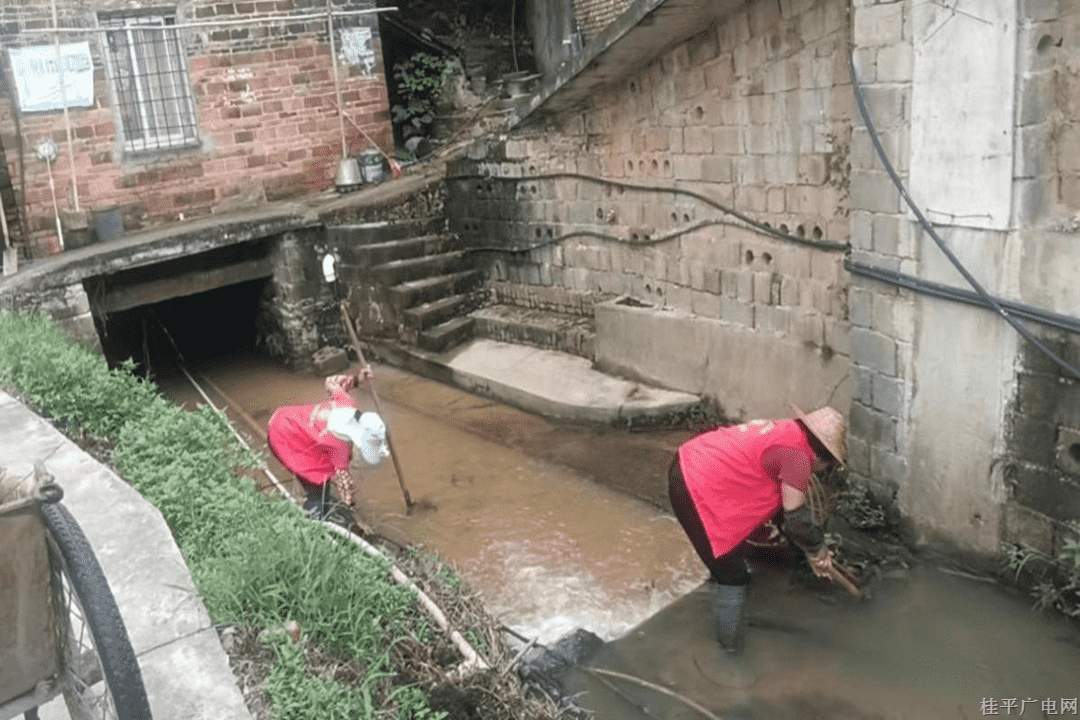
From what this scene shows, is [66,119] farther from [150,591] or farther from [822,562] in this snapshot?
[822,562]

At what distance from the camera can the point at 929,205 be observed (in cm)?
546

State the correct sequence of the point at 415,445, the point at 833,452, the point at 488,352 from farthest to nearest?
1. the point at 488,352
2. the point at 415,445
3. the point at 833,452

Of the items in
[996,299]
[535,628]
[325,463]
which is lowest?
[535,628]

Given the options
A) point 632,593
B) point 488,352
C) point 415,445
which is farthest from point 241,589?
point 488,352

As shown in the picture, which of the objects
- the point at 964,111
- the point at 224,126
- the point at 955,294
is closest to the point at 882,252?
the point at 955,294

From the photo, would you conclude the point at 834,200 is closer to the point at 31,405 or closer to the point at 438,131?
the point at 31,405

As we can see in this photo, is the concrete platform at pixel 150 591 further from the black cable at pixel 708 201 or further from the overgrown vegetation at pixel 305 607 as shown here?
the black cable at pixel 708 201

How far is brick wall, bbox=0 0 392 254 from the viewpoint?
444 inches

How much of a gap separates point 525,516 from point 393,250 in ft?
16.4

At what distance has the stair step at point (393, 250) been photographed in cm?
1124

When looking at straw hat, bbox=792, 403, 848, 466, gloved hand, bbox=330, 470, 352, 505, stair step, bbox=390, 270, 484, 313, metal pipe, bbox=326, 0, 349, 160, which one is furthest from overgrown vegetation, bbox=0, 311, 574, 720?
metal pipe, bbox=326, 0, 349, 160

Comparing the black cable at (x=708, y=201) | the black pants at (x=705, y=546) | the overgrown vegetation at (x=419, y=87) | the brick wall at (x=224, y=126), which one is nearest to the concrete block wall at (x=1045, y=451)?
the black pants at (x=705, y=546)

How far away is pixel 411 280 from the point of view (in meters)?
11.3

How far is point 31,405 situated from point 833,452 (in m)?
4.82
